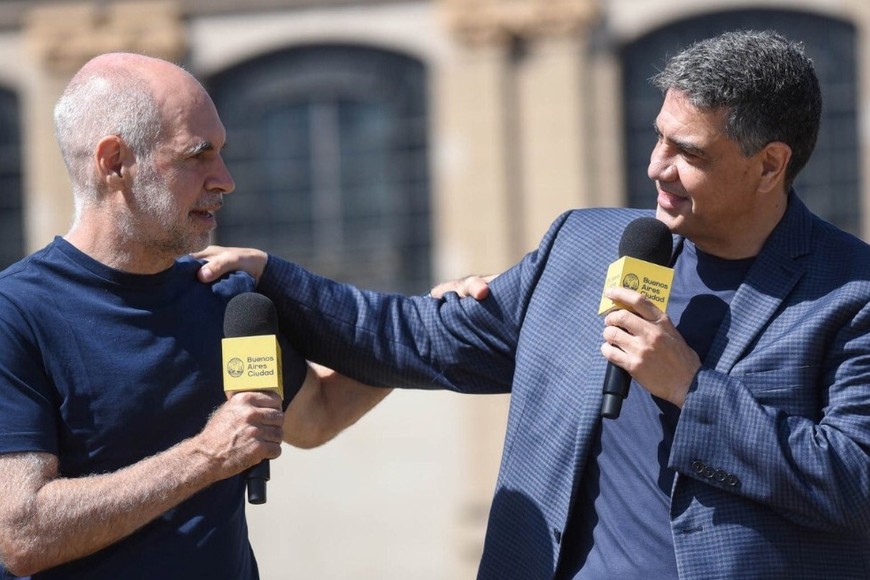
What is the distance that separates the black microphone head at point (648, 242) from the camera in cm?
368

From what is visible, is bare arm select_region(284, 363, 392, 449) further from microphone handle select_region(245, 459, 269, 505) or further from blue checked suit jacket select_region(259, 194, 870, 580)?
microphone handle select_region(245, 459, 269, 505)

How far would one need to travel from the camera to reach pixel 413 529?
49.3 feet

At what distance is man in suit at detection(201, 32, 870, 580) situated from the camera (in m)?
3.57

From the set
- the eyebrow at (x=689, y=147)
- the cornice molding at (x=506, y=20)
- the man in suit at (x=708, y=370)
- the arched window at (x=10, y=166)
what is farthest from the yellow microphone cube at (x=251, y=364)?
the arched window at (x=10, y=166)

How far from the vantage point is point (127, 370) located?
3.65m

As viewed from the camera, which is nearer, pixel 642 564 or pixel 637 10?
pixel 642 564

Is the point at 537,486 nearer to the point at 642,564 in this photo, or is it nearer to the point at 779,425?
the point at 642,564

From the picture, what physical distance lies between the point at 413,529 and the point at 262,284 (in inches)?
435

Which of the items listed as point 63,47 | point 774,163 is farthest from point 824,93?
point 774,163

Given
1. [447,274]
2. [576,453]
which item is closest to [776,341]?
[576,453]

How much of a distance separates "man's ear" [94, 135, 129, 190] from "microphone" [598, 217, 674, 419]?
1.12m

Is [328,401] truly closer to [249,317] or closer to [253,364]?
[249,317]

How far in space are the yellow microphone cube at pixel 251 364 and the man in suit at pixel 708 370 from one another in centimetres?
45

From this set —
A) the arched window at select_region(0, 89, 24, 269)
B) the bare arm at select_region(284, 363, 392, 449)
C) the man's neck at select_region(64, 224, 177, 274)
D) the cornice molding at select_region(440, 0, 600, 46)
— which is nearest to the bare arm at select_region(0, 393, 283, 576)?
the man's neck at select_region(64, 224, 177, 274)
